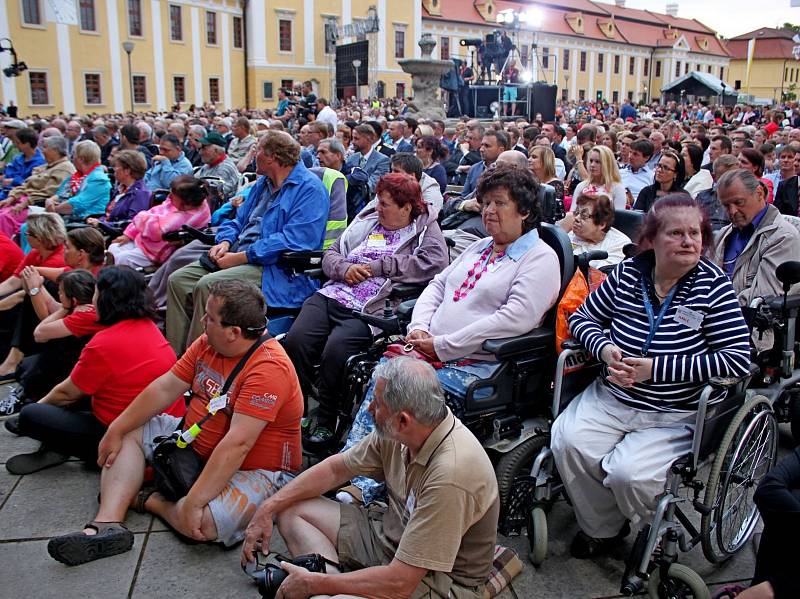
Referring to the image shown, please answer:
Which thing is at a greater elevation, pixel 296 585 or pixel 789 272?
pixel 789 272

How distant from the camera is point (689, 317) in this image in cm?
294

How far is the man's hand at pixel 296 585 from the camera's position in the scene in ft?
7.94

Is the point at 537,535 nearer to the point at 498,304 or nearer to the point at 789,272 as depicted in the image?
the point at 498,304

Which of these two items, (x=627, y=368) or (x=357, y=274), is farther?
(x=357, y=274)

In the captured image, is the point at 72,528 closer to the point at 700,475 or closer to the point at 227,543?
the point at 227,543

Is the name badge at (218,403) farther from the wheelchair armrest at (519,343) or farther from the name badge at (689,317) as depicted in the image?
the name badge at (689,317)

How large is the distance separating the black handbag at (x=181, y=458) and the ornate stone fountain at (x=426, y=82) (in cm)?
2036

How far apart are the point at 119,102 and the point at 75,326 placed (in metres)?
38.1

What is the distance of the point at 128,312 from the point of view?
3738 millimetres

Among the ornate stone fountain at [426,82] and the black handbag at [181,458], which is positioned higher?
the ornate stone fountain at [426,82]

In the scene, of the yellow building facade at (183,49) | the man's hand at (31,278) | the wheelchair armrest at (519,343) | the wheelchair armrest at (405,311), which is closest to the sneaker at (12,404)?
the man's hand at (31,278)

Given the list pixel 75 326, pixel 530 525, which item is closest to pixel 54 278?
pixel 75 326

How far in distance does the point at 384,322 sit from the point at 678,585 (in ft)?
6.39

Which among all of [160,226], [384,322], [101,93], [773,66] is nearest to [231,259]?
[160,226]
